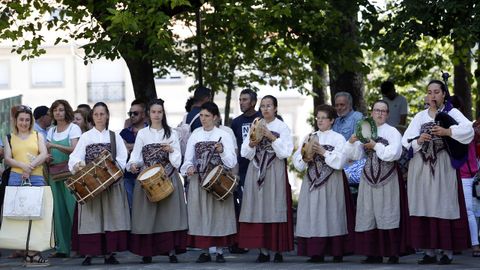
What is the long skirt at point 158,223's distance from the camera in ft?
49.6

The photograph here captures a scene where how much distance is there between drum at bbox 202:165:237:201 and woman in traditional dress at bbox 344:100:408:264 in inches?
52.1

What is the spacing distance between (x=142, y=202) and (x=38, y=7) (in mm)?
7253

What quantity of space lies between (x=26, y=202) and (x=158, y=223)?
1496 millimetres

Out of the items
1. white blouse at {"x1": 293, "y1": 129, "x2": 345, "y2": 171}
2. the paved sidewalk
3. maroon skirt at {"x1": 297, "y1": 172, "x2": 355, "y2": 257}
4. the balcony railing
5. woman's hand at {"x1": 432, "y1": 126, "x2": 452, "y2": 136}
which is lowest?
the paved sidewalk

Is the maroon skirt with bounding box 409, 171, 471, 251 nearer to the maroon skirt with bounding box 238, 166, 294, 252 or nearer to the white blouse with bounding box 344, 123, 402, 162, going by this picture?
the white blouse with bounding box 344, 123, 402, 162

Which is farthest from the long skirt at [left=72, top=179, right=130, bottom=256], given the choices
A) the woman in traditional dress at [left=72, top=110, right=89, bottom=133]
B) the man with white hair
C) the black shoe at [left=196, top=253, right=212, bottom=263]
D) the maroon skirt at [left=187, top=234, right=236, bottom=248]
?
the man with white hair

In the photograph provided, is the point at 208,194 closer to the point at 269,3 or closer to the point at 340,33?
the point at 269,3

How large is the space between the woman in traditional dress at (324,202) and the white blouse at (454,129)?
0.76 m

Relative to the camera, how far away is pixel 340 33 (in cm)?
2255

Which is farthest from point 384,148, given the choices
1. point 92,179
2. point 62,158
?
point 62,158

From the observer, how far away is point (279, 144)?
583 inches

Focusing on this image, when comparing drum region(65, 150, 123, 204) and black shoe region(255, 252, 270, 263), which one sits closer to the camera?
drum region(65, 150, 123, 204)

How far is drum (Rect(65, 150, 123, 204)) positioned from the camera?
47.5 feet

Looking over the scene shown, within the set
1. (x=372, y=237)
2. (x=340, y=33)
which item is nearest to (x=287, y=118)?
(x=340, y=33)
